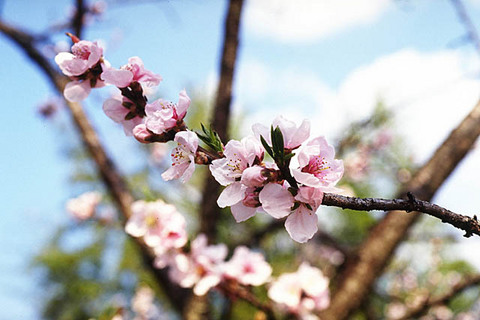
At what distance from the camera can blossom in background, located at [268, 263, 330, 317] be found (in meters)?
1.11

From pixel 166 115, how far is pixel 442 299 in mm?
1427

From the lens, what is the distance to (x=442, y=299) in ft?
4.95

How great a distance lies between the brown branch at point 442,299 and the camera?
1.44 metres

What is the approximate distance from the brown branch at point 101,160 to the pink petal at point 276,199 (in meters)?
1.13

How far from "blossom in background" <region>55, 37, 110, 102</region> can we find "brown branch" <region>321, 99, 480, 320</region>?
3.36 feet

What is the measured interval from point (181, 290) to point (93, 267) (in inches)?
172

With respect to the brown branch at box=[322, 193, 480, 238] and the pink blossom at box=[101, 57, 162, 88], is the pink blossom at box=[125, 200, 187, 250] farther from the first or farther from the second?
the brown branch at box=[322, 193, 480, 238]

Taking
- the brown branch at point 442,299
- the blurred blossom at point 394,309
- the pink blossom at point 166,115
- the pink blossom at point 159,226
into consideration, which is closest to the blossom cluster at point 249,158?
the pink blossom at point 166,115

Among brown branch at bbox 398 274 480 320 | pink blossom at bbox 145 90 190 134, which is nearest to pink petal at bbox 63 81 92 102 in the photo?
pink blossom at bbox 145 90 190 134

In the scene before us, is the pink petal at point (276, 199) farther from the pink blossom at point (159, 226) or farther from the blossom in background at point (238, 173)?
the pink blossom at point (159, 226)

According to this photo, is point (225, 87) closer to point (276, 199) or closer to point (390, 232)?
point (390, 232)

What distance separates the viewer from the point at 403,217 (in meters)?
1.31

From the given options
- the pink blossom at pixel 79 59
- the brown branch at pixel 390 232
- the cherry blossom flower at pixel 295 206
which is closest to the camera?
the cherry blossom flower at pixel 295 206

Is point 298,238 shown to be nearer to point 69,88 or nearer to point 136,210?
A: point 69,88
